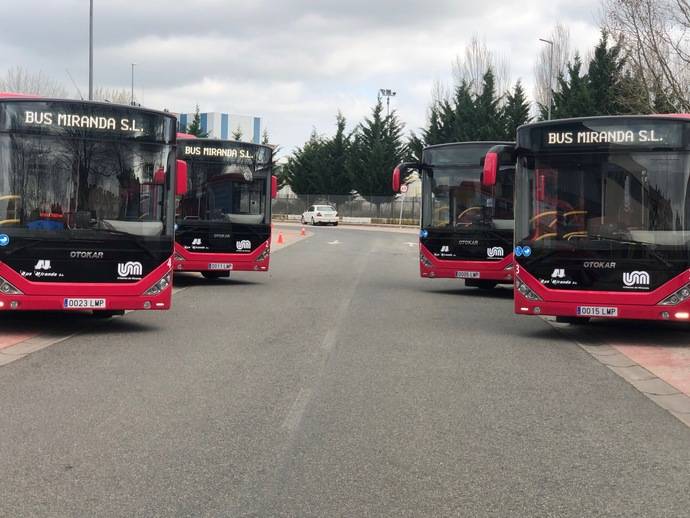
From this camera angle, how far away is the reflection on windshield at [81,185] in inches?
422

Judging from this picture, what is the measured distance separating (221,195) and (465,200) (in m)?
5.40

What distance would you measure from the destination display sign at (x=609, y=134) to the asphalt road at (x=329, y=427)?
271 centimetres

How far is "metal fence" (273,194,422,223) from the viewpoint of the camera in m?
69.6

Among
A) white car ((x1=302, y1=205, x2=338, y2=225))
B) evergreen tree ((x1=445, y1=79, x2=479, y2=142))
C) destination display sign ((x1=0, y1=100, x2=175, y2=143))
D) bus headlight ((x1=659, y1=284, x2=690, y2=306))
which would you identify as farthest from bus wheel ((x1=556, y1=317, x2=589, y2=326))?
white car ((x1=302, y1=205, x2=338, y2=225))

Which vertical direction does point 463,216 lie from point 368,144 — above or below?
below

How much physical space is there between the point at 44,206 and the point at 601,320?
29.5 feet

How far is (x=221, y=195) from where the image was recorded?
1895 cm

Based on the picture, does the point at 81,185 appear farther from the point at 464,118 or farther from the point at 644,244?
the point at 464,118

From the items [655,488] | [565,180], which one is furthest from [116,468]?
[565,180]

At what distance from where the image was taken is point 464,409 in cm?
720

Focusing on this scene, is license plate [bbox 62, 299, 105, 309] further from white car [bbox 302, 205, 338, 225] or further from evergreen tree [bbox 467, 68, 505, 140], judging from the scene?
white car [bbox 302, 205, 338, 225]

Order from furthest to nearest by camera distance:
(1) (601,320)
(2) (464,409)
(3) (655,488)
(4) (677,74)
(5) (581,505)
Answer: (4) (677,74)
(1) (601,320)
(2) (464,409)
(3) (655,488)
(5) (581,505)

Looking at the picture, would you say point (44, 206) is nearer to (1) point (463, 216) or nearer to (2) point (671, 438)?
(2) point (671, 438)

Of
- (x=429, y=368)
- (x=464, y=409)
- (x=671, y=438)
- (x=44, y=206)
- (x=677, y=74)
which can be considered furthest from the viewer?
(x=677, y=74)
